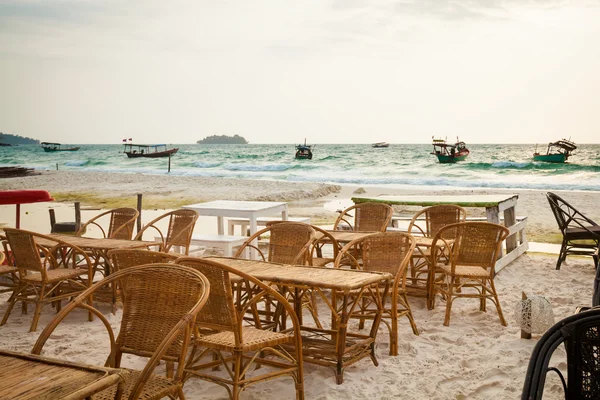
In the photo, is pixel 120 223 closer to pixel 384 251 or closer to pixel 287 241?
pixel 287 241

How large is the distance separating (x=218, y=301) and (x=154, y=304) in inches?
18.1

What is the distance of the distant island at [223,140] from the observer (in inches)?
4013

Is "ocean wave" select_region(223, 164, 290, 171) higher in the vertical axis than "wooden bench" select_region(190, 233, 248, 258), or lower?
lower

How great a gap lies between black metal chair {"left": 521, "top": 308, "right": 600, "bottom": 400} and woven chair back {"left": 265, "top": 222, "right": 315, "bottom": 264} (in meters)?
3.01

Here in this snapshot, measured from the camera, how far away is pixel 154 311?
9.29 feet

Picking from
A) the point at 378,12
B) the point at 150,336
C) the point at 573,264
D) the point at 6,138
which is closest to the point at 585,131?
the point at 378,12

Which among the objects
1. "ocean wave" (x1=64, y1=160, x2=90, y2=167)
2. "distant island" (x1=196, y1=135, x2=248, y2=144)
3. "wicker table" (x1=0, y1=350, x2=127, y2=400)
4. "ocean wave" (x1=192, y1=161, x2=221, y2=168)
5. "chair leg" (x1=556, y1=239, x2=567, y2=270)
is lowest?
"ocean wave" (x1=64, y1=160, x2=90, y2=167)

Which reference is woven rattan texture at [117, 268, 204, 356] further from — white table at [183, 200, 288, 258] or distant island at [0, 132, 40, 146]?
distant island at [0, 132, 40, 146]

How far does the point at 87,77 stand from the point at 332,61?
56.7 feet

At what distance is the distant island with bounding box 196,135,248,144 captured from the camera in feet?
334

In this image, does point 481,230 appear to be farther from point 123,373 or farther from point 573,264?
point 123,373

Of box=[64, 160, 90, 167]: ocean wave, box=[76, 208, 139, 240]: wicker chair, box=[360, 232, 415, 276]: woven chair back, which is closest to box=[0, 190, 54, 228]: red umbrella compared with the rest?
box=[76, 208, 139, 240]: wicker chair

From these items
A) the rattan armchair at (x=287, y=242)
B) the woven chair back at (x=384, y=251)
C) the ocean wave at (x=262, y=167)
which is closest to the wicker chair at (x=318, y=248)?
the rattan armchair at (x=287, y=242)

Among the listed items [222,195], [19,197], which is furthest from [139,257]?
[222,195]
